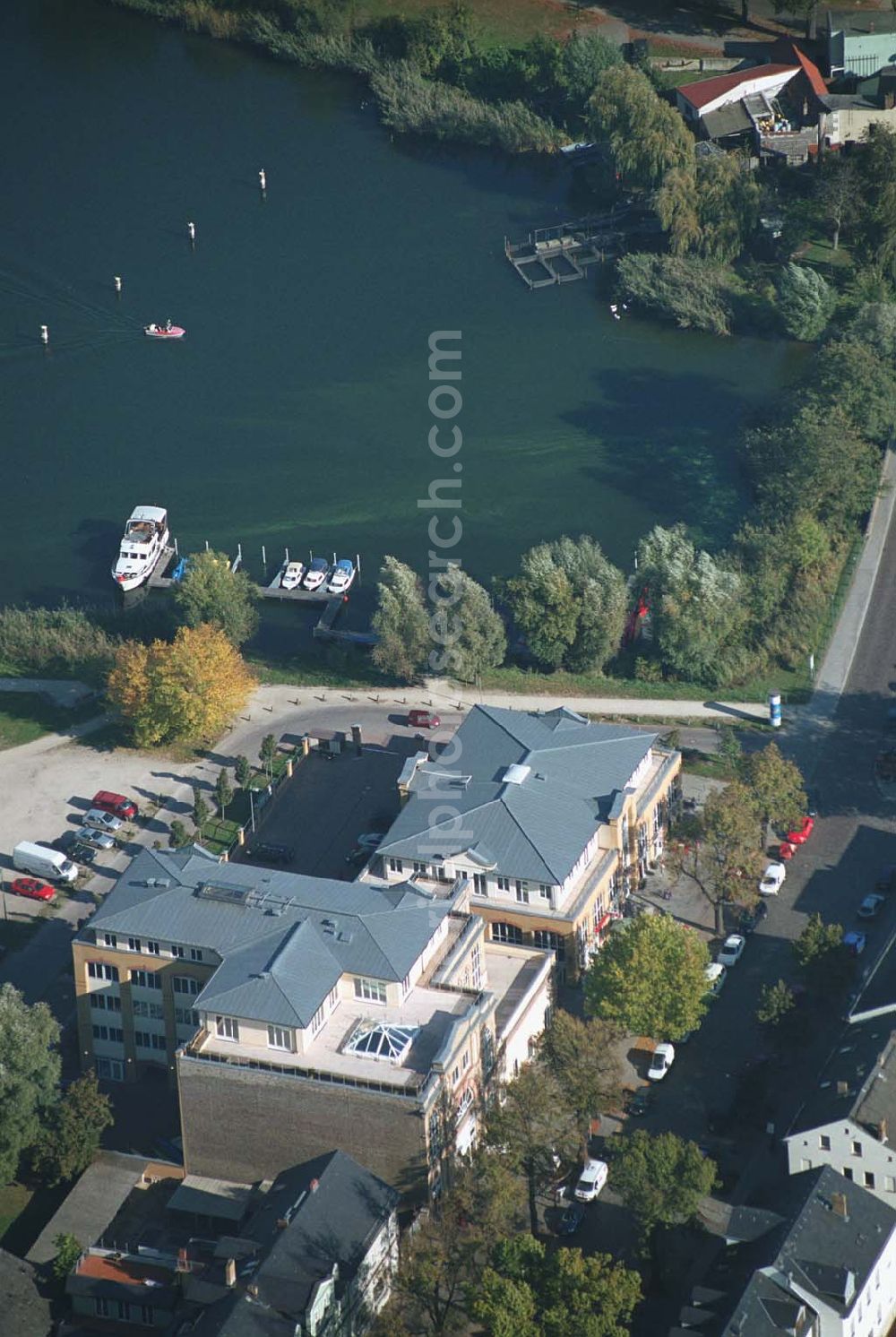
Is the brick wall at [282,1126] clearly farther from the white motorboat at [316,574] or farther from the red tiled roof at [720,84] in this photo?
the red tiled roof at [720,84]

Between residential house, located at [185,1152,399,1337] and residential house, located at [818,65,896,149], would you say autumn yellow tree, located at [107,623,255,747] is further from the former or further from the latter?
residential house, located at [818,65,896,149]

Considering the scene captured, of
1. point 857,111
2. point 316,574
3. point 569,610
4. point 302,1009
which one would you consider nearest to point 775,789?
point 569,610

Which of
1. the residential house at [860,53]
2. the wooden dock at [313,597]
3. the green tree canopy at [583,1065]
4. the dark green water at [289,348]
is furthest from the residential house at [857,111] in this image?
the green tree canopy at [583,1065]

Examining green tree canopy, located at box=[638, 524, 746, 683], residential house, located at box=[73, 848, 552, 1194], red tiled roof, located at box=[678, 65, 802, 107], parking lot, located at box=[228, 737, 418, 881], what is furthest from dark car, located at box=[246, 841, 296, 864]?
red tiled roof, located at box=[678, 65, 802, 107]

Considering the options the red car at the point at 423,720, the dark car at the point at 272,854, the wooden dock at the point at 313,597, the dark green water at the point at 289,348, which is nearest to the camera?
the dark car at the point at 272,854

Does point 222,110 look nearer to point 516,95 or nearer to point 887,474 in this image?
point 516,95

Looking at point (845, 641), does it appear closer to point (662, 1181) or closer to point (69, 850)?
point (69, 850)

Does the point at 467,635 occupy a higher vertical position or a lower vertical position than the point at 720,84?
lower
